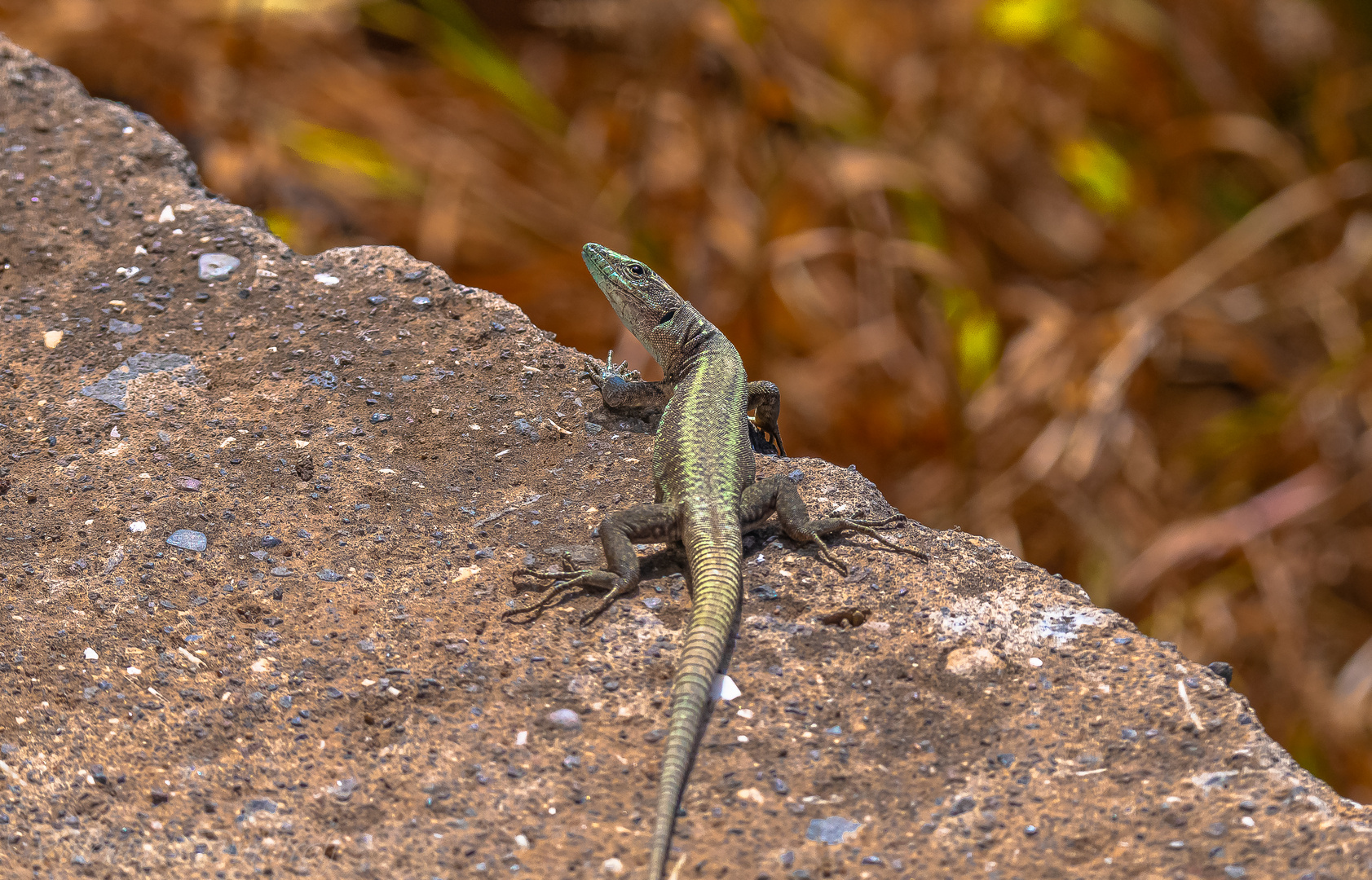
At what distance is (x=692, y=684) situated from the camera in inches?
112

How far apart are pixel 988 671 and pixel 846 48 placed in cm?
532

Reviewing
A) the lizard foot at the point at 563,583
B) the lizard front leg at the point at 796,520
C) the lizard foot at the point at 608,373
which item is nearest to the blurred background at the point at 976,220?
the lizard foot at the point at 608,373

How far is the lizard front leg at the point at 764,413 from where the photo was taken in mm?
4363

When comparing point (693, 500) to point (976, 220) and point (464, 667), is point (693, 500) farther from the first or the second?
point (976, 220)

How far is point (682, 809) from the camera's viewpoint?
270cm

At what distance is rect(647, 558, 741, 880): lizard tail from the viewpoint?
2.60 metres

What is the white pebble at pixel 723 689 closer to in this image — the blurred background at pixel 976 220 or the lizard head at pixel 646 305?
the lizard head at pixel 646 305

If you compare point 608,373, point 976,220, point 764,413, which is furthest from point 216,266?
point 976,220

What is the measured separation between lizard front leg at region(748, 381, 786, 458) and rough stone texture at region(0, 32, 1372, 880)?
20.2 inches

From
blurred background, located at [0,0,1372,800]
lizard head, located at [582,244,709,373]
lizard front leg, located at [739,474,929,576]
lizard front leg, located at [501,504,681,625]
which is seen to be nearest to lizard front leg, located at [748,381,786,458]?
lizard head, located at [582,244,709,373]

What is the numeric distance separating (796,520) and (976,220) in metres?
3.66

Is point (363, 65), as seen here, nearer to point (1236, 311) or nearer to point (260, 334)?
point (260, 334)

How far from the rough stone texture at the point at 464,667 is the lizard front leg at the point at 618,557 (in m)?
0.05

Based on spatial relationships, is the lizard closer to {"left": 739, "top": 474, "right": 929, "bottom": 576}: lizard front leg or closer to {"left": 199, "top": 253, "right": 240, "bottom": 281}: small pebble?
{"left": 739, "top": 474, "right": 929, "bottom": 576}: lizard front leg
